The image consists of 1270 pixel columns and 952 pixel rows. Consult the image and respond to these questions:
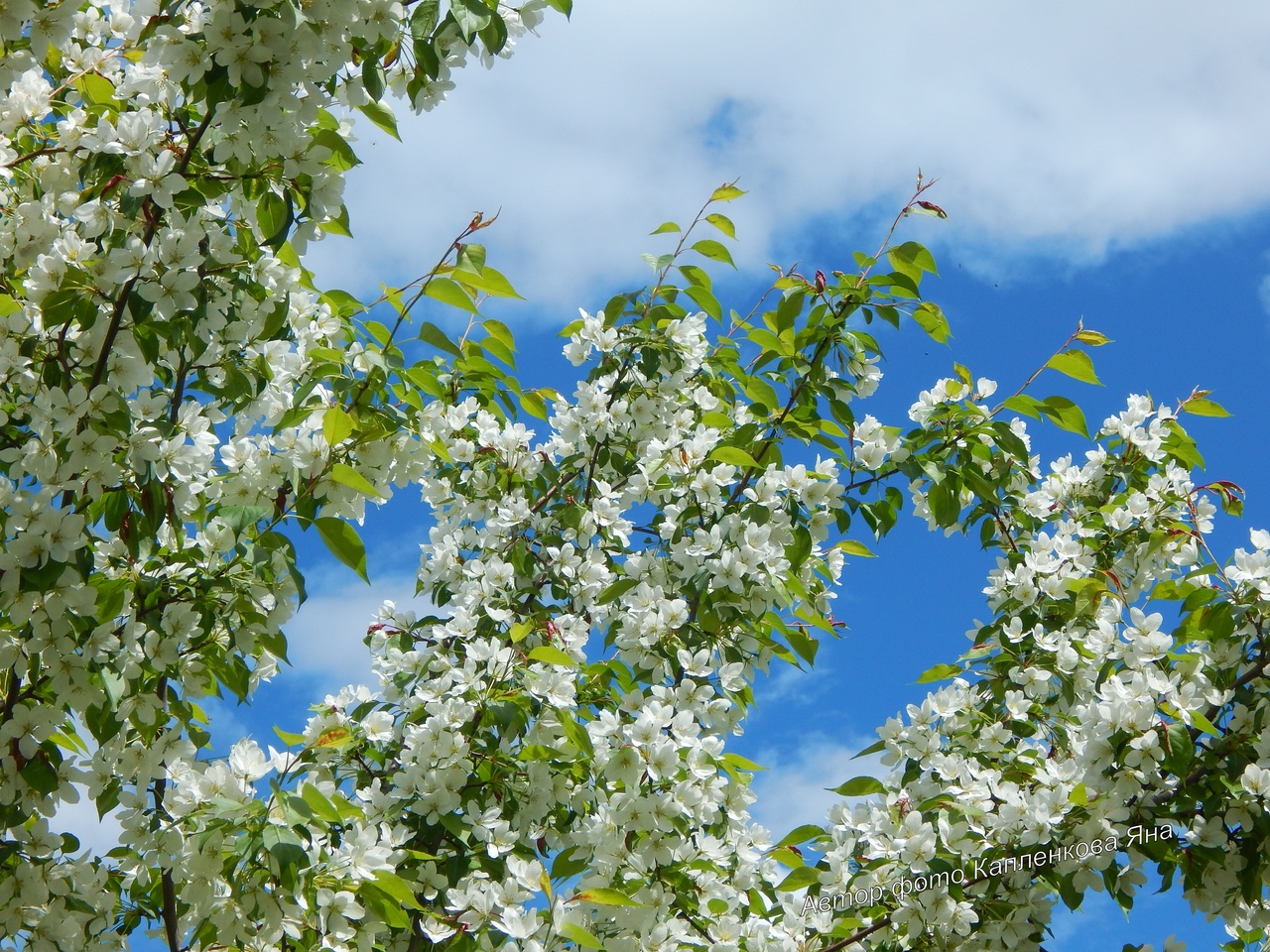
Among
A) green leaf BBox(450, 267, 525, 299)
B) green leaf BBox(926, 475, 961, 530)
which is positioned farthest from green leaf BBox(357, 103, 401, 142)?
green leaf BBox(926, 475, 961, 530)

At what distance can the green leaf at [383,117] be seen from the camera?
2924 millimetres

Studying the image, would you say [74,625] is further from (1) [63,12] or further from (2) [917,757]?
(2) [917,757]

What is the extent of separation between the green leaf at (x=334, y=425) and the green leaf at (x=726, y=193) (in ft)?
5.59

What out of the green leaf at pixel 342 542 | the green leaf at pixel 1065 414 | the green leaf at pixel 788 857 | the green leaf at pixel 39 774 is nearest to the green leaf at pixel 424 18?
the green leaf at pixel 342 542

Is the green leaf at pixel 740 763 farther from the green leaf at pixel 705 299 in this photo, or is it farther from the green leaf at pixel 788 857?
the green leaf at pixel 705 299

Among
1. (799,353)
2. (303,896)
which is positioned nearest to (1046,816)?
(799,353)

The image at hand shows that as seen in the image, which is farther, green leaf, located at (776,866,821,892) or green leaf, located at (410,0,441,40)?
green leaf, located at (776,866,821,892)

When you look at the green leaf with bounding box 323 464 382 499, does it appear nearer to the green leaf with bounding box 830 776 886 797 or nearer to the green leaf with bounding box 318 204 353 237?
the green leaf with bounding box 318 204 353 237

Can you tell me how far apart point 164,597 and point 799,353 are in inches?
79.5

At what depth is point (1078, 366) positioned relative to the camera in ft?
10.9

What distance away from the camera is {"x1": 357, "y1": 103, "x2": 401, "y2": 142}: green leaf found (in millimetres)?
2924

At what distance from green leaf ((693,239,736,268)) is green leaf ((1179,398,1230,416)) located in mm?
1915

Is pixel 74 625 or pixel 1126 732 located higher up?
pixel 74 625

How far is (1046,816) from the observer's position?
2768mm
